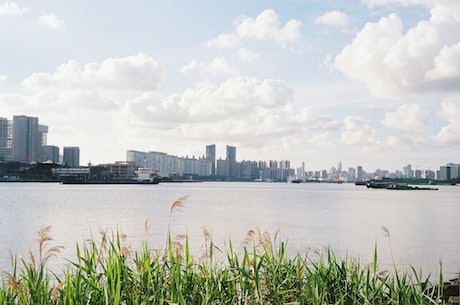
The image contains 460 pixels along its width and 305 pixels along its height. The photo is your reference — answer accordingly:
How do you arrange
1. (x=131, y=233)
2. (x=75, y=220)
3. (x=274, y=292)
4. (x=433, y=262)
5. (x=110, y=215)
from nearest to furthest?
(x=274, y=292) < (x=433, y=262) < (x=131, y=233) < (x=75, y=220) < (x=110, y=215)

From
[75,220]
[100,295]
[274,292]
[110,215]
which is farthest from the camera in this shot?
[110,215]

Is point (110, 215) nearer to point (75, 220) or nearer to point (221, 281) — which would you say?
point (75, 220)

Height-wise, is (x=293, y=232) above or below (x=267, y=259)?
below

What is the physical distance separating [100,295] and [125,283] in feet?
1.58

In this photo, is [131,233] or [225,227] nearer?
[131,233]

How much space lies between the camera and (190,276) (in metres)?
9.23

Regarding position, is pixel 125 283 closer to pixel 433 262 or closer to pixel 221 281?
Result: pixel 221 281

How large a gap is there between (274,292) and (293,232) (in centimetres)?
3715

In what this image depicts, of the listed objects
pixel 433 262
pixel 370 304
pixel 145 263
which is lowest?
pixel 433 262

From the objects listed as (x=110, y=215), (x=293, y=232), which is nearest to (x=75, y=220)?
(x=110, y=215)

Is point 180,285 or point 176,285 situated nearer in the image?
point 180,285

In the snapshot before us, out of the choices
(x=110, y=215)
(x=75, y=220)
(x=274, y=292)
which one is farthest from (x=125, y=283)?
(x=110, y=215)

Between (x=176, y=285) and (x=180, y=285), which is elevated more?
(x=180, y=285)

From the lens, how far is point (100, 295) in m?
7.86
